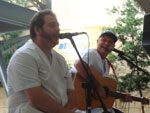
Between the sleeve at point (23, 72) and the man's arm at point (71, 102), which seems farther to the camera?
the man's arm at point (71, 102)

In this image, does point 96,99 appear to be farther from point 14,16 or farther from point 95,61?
point 14,16

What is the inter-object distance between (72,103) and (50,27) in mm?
699

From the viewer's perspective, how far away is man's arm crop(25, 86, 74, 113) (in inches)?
68.9

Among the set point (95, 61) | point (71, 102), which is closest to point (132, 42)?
point (95, 61)

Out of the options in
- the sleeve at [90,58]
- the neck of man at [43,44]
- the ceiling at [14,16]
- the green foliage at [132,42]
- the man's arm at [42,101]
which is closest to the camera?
the man's arm at [42,101]

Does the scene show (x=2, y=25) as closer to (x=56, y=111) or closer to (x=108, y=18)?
(x=56, y=111)

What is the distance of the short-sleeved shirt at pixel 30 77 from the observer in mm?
1764

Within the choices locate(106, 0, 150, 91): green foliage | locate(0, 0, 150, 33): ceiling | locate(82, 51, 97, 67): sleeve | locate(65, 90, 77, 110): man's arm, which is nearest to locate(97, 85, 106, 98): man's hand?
locate(82, 51, 97, 67): sleeve

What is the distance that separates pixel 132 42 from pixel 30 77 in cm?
329

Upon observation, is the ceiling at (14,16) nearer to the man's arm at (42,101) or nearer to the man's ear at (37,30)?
the man's ear at (37,30)

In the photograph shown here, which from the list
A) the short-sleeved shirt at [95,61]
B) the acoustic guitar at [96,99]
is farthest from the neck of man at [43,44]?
the acoustic guitar at [96,99]

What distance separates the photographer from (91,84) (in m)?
2.50

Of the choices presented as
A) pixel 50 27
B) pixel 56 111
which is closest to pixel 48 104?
pixel 56 111

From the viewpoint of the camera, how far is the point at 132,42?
4.70 m
